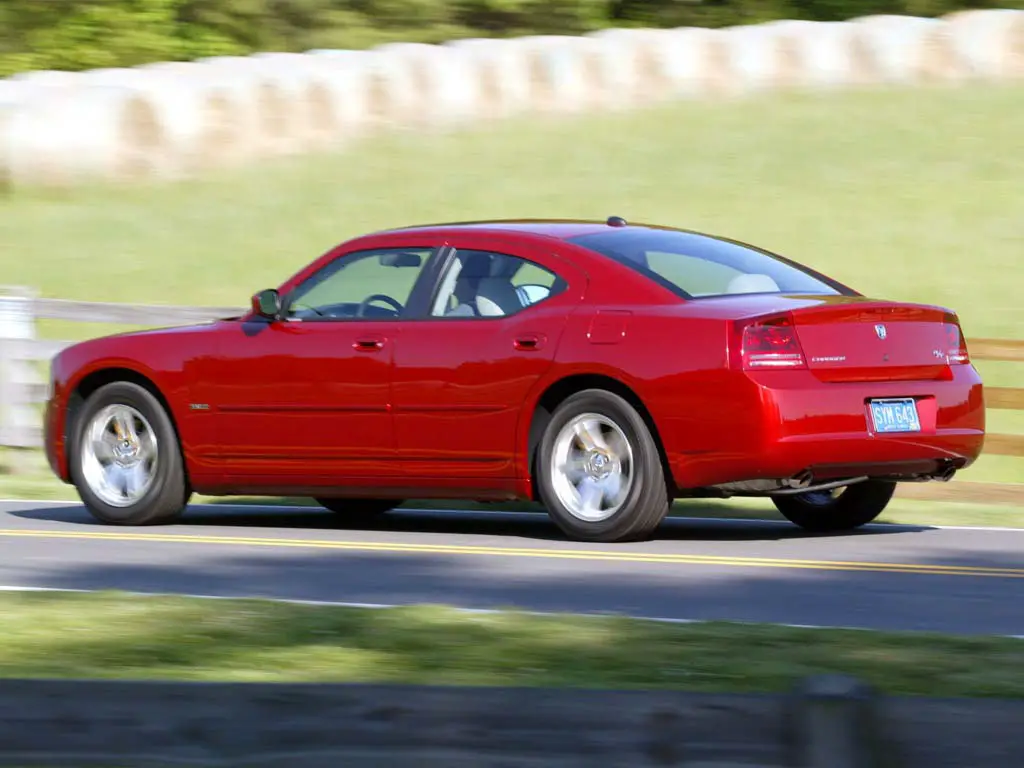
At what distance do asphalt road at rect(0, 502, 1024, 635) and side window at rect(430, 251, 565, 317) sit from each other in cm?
110

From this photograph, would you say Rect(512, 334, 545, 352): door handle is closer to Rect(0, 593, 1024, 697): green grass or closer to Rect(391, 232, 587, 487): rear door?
Rect(391, 232, 587, 487): rear door

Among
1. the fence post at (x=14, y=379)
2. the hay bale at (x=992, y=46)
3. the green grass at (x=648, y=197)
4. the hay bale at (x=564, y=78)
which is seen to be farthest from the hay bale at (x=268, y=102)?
the fence post at (x=14, y=379)

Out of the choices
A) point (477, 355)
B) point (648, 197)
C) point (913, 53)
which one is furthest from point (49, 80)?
point (477, 355)

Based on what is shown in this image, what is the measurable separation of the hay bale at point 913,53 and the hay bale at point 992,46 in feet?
0.54

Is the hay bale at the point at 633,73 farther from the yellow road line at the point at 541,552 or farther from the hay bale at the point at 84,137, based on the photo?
the yellow road line at the point at 541,552

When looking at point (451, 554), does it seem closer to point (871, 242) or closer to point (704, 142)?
point (871, 242)

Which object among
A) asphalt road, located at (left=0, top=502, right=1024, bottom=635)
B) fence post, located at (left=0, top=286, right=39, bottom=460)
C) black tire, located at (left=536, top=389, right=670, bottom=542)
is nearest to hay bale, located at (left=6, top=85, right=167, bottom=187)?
fence post, located at (left=0, top=286, right=39, bottom=460)

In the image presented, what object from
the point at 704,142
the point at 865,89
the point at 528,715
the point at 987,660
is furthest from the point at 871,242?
the point at 528,715

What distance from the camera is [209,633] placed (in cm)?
651

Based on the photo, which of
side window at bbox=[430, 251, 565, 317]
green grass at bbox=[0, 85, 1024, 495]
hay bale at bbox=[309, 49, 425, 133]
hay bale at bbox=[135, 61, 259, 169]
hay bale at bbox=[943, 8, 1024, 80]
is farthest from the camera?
hay bale at bbox=[943, 8, 1024, 80]

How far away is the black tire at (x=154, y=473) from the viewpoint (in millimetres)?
10547

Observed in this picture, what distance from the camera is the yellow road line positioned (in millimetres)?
8438

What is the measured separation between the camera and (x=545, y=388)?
9.34 m

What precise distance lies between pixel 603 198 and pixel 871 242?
186 inches
